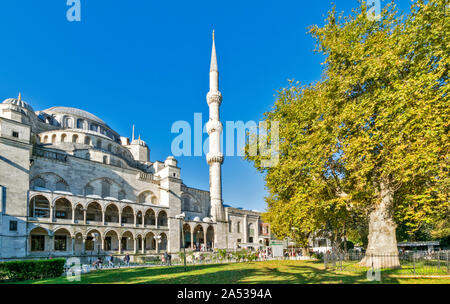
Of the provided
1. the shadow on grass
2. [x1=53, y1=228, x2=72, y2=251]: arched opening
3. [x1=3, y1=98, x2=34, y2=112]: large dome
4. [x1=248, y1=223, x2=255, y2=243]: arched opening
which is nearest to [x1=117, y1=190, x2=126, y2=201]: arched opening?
[x1=53, y1=228, x2=72, y2=251]: arched opening

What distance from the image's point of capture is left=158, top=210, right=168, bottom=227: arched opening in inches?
1444

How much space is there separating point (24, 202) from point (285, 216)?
2084cm

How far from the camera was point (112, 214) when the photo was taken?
3278 centimetres

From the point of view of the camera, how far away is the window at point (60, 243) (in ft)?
89.1

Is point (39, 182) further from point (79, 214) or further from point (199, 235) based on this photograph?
point (199, 235)

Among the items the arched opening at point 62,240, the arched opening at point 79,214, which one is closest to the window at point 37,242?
the arched opening at point 62,240

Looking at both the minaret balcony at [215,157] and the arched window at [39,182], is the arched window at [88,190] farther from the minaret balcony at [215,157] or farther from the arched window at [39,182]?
the minaret balcony at [215,157]

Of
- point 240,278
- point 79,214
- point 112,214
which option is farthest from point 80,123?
point 240,278

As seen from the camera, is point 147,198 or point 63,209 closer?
point 63,209

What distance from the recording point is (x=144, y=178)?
37.2 m

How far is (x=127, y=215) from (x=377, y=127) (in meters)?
28.7

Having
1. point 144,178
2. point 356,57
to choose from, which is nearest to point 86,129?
point 144,178
